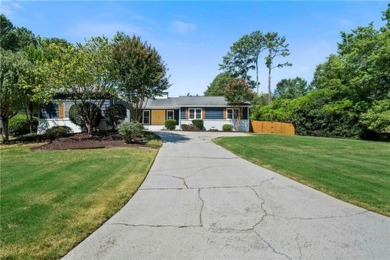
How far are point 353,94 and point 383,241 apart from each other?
904 inches

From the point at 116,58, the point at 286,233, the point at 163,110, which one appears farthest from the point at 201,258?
the point at 163,110

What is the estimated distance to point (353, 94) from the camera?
23.9 m

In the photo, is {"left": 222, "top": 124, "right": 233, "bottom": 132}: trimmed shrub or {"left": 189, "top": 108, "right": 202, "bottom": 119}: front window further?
{"left": 189, "top": 108, "right": 202, "bottom": 119}: front window

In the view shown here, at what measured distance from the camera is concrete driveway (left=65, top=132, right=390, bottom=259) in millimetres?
3596

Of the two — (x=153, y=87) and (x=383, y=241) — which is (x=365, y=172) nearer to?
(x=383, y=241)

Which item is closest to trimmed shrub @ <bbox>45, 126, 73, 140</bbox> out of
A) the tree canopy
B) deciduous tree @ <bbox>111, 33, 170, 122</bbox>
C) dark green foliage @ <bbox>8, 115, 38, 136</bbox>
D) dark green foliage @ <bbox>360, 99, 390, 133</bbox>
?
dark green foliage @ <bbox>8, 115, 38, 136</bbox>

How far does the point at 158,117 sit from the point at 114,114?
10855mm

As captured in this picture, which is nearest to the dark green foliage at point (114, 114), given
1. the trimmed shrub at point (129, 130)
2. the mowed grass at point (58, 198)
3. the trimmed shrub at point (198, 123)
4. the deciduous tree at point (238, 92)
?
the trimmed shrub at point (129, 130)

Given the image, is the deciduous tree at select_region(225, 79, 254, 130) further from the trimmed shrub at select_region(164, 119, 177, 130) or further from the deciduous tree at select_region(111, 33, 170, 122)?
the deciduous tree at select_region(111, 33, 170, 122)

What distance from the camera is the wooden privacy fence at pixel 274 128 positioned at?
27203 millimetres

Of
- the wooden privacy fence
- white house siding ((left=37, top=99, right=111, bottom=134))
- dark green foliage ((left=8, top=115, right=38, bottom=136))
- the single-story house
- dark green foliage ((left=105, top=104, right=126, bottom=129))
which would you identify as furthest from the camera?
the single-story house

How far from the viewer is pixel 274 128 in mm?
28875

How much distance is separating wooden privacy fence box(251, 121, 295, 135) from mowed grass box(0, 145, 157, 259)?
64.8 feet

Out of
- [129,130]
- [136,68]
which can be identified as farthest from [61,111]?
[129,130]
